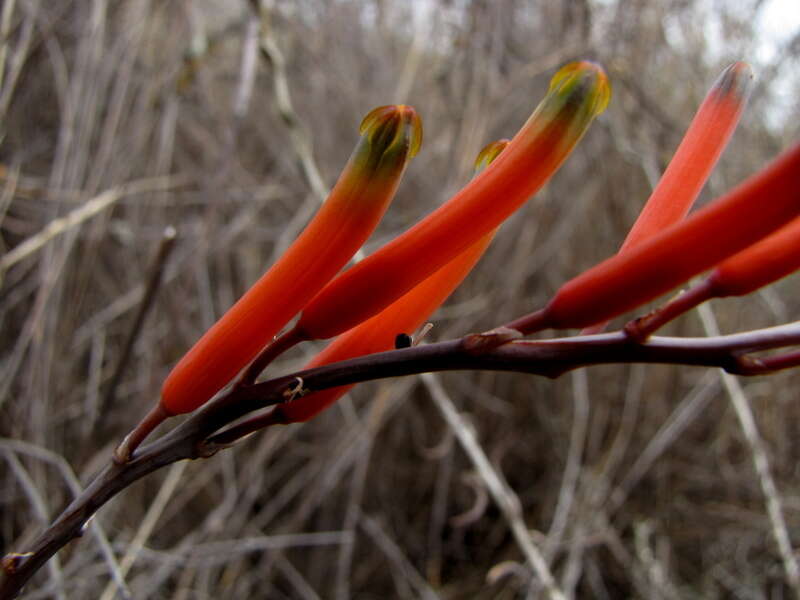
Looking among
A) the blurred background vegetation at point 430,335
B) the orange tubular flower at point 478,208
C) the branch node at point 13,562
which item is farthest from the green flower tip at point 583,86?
the blurred background vegetation at point 430,335

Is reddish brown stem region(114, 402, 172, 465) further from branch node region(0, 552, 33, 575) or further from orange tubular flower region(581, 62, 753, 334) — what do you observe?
orange tubular flower region(581, 62, 753, 334)

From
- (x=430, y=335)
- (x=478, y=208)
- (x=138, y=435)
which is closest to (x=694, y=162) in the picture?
(x=478, y=208)

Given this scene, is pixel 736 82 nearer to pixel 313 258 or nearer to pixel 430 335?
pixel 313 258

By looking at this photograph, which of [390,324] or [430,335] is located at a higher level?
[430,335]

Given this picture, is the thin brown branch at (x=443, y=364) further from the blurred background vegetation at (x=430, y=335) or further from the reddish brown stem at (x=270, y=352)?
the blurred background vegetation at (x=430, y=335)

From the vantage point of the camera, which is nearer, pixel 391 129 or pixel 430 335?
pixel 391 129

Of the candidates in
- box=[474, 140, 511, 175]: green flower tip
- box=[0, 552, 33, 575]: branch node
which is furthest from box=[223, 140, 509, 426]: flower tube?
box=[0, 552, 33, 575]: branch node

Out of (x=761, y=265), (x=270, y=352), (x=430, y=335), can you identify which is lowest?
(x=761, y=265)
